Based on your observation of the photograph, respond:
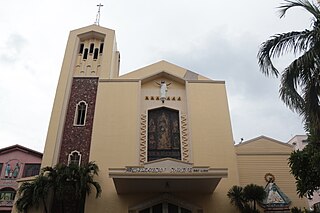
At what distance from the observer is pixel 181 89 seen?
16547 mm

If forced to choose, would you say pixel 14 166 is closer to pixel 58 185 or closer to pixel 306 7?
pixel 58 185

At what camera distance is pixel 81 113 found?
51.3ft

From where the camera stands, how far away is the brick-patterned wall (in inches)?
565

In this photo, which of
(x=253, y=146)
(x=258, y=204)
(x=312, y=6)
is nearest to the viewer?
(x=312, y=6)

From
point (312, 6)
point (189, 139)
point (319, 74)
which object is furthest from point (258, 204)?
point (312, 6)

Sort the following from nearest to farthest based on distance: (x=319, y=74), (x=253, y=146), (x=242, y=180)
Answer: (x=319, y=74), (x=242, y=180), (x=253, y=146)

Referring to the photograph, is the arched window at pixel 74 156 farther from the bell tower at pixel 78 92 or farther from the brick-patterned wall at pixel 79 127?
the brick-patterned wall at pixel 79 127

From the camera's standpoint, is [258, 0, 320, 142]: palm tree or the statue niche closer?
[258, 0, 320, 142]: palm tree

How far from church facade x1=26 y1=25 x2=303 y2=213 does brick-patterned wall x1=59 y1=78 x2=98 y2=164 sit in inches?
1.9

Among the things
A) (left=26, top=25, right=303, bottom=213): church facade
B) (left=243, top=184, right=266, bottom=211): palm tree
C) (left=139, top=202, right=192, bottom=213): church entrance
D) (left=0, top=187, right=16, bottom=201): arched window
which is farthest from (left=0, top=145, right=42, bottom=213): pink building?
(left=243, top=184, right=266, bottom=211): palm tree

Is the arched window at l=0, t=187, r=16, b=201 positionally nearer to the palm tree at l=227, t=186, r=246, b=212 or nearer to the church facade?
the church facade

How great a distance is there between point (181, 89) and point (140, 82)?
7.35 feet

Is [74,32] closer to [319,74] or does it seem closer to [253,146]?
[253,146]

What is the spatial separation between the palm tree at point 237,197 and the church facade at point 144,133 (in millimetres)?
285
